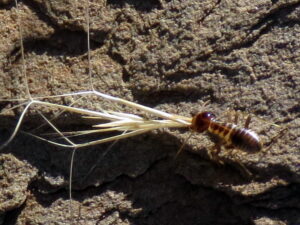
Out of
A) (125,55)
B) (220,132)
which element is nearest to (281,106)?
(220,132)

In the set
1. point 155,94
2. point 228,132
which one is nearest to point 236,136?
Result: point 228,132

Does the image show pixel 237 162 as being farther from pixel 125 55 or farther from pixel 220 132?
pixel 125 55
